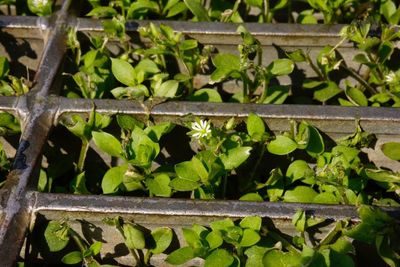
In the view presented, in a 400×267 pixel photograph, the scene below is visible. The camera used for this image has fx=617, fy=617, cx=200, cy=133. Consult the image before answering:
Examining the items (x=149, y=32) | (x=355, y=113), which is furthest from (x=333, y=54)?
(x=149, y=32)

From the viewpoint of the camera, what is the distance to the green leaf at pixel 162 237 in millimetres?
1219

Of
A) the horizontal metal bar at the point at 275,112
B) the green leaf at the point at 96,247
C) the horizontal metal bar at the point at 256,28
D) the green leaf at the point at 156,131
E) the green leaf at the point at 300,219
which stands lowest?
the green leaf at the point at 96,247

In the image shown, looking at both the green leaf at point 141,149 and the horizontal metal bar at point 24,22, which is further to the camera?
the horizontal metal bar at point 24,22

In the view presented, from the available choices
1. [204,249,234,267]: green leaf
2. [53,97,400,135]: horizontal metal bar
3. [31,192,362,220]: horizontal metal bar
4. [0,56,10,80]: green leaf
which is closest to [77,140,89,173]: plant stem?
[53,97,400,135]: horizontal metal bar

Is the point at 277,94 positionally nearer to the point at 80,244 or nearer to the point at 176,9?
the point at 176,9

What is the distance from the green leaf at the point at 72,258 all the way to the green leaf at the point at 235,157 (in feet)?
1.14

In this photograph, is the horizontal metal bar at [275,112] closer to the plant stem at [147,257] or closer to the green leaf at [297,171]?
the green leaf at [297,171]

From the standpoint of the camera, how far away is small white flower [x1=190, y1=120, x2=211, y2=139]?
1.27m

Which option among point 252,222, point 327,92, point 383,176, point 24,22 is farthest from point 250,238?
point 24,22

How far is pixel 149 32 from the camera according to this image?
5.03 feet

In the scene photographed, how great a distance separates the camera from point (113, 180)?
4.25 feet

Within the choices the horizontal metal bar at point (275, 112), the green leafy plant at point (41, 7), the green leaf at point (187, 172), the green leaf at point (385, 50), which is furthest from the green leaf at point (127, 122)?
the green leaf at point (385, 50)

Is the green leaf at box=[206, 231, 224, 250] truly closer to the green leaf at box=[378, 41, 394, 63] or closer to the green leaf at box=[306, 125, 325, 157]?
the green leaf at box=[306, 125, 325, 157]

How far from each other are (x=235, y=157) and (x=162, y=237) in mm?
222
